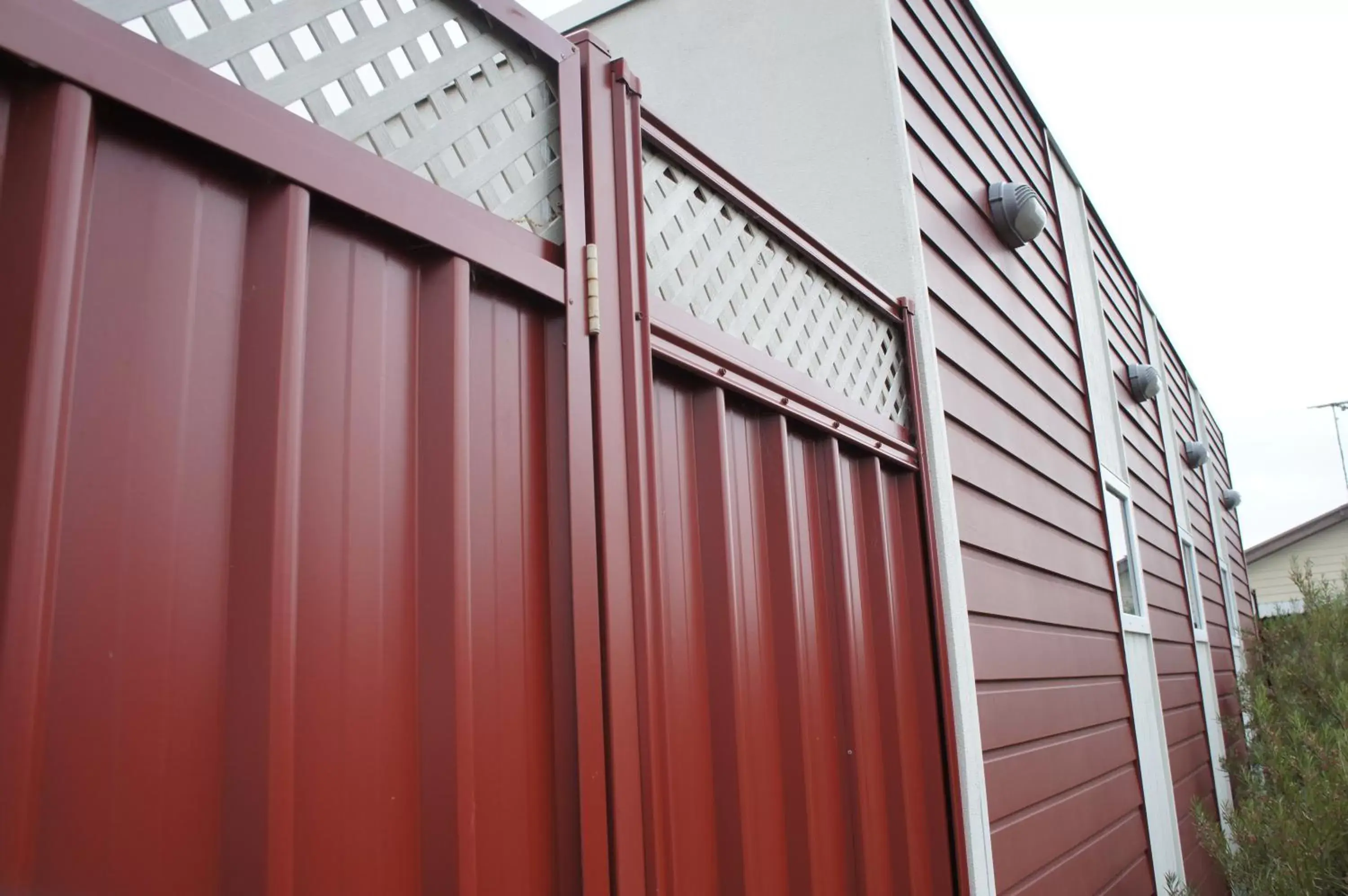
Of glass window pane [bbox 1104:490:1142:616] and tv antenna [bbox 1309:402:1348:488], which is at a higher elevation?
tv antenna [bbox 1309:402:1348:488]

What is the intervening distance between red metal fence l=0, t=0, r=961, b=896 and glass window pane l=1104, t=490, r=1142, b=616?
3286 millimetres

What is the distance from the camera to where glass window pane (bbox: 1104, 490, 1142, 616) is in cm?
452

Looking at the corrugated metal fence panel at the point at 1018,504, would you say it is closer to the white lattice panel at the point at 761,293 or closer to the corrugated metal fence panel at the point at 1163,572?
the white lattice panel at the point at 761,293

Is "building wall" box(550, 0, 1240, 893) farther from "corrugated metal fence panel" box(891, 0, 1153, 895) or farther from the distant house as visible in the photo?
the distant house

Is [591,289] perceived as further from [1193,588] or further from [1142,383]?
[1193,588]

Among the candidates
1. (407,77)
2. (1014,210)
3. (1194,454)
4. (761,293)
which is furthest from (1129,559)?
(407,77)

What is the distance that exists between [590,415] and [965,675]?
1565 mm

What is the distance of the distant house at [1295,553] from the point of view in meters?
14.8

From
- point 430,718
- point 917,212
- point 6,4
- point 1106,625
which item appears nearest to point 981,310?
point 917,212

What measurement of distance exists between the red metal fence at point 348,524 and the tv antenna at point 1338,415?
69.9 ft

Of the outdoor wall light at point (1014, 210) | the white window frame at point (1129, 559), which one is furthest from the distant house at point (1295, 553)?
the outdoor wall light at point (1014, 210)

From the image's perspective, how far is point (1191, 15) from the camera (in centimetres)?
948

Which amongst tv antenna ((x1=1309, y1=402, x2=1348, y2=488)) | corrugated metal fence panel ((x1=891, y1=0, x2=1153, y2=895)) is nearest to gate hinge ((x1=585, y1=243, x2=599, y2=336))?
corrugated metal fence panel ((x1=891, y1=0, x2=1153, y2=895))

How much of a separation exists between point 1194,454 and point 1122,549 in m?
4.18
